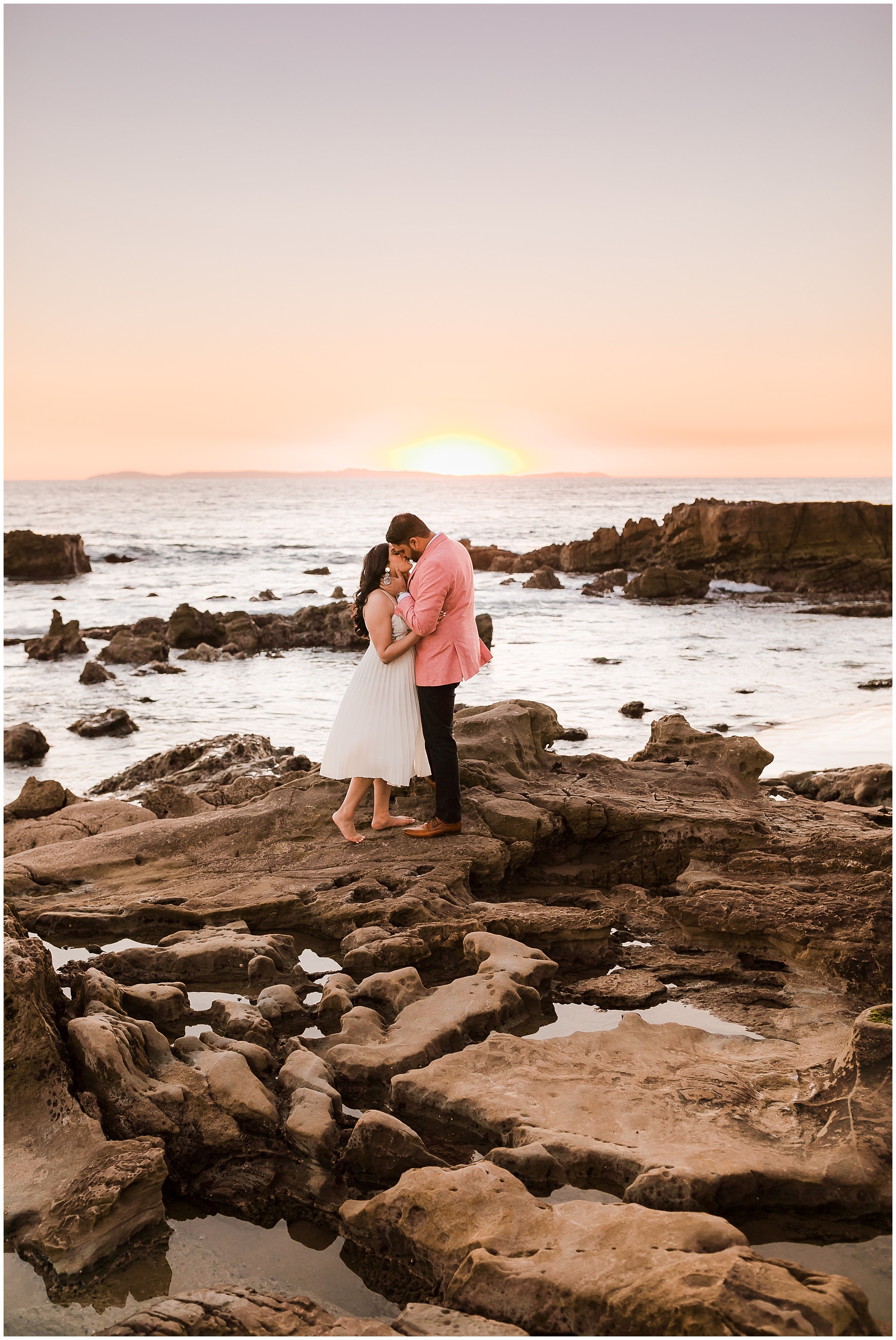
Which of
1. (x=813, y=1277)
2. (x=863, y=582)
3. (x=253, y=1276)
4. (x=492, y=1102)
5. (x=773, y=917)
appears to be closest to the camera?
(x=813, y=1277)

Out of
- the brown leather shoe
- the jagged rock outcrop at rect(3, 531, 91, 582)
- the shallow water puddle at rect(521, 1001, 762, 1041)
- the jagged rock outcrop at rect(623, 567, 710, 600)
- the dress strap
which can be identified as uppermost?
the jagged rock outcrop at rect(3, 531, 91, 582)

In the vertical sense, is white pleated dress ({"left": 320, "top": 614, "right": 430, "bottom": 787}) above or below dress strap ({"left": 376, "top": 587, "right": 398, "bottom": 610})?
below

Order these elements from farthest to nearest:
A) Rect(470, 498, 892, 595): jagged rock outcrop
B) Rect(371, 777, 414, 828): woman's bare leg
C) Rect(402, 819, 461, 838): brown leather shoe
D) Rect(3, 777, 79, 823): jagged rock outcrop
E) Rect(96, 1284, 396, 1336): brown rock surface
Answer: Rect(470, 498, 892, 595): jagged rock outcrop, Rect(3, 777, 79, 823): jagged rock outcrop, Rect(371, 777, 414, 828): woman's bare leg, Rect(402, 819, 461, 838): brown leather shoe, Rect(96, 1284, 396, 1336): brown rock surface

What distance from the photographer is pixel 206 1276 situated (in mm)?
2824

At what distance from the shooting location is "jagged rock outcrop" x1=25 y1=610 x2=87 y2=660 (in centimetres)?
1888

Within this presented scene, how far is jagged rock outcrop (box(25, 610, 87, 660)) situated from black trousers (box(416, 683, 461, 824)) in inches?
583

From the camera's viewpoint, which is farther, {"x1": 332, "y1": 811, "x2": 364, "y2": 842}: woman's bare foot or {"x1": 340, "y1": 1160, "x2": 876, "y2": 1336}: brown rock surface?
{"x1": 332, "y1": 811, "x2": 364, "y2": 842}: woman's bare foot

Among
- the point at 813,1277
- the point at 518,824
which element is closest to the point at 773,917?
the point at 518,824

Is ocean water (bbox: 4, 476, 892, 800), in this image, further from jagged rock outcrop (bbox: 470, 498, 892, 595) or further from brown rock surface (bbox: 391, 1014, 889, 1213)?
brown rock surface (bbox: 391, 1014, 889, 1213)

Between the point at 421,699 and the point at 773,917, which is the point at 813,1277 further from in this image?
the point at 421,699

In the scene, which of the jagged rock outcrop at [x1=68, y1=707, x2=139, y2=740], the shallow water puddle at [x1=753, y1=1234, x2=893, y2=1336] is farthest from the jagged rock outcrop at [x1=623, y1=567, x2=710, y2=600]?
the shallow water puddle at [x1=753, y1=1234, x2=893, y2=1336]

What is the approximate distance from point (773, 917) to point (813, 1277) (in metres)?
2.60

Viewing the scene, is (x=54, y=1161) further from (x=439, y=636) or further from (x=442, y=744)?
(x=439, y=636)

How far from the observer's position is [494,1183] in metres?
2.90
